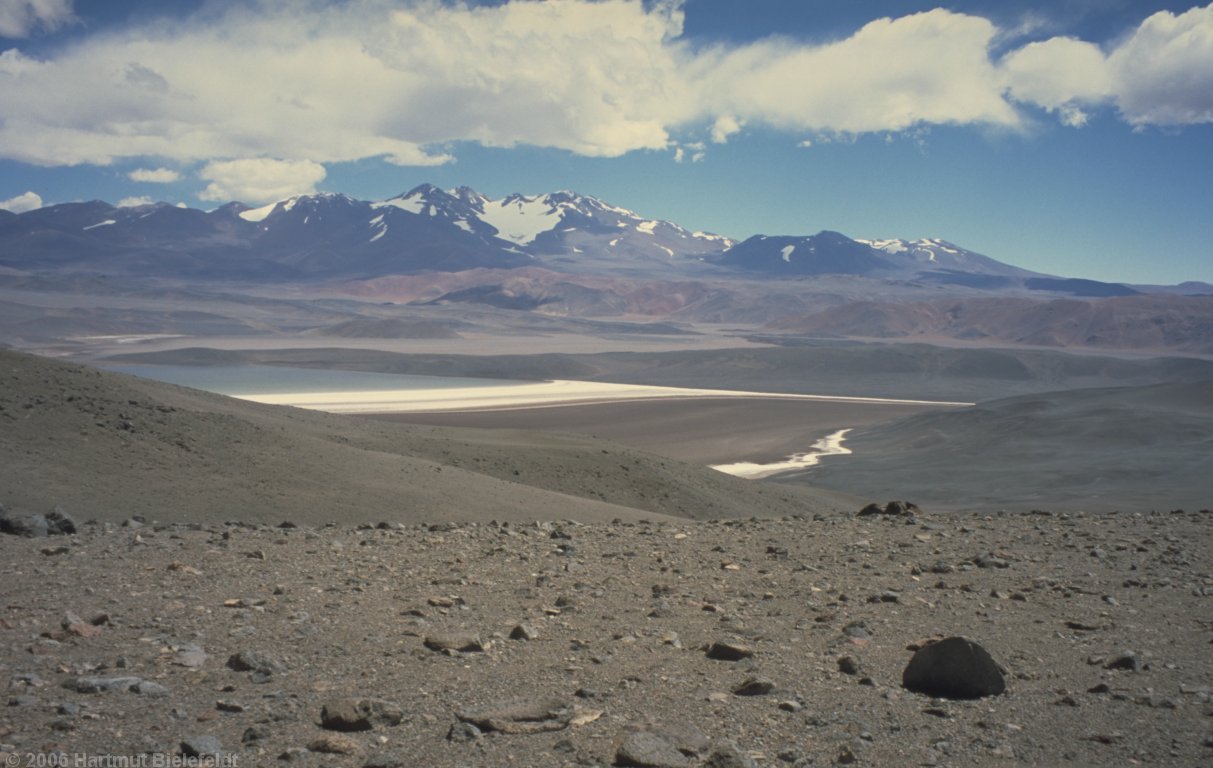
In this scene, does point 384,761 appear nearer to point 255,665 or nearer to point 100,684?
point 255,665

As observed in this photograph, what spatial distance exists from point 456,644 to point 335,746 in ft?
4.37

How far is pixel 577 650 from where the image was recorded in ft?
17.3

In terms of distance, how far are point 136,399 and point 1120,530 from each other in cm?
1276

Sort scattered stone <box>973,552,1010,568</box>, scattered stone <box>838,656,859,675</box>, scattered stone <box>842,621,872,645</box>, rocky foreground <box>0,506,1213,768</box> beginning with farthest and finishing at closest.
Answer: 1. scattered stone <box>973,552,1010,568</box>
2. scattered stone <box>842,621,872,645</box>
3. scattered stone <box>838,656,859,675</box>
4. rocky foreground <box>0,506,1213,768</box>

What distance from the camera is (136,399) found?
1362cm

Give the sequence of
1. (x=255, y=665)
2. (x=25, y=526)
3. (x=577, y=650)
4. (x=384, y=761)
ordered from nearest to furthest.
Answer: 1. (x=384, y=761)
2. (x=255, y=665)
3. (x=577, y=650)
4. (x=25, y=526)

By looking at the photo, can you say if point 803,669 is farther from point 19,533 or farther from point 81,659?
point 19,533

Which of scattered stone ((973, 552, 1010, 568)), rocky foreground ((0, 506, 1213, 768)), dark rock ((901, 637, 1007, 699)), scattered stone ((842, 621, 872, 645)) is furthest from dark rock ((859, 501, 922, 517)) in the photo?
dark rock ((901, 637, 1007, 699))

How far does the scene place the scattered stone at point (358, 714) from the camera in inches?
159

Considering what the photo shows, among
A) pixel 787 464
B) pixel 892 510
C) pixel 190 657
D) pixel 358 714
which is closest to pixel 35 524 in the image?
pixel 190 657

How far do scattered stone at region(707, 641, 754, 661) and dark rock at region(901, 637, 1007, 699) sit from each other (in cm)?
84

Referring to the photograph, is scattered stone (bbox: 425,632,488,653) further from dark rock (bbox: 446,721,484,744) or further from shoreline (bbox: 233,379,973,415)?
shoreline (bbox: 233,379,973,415)

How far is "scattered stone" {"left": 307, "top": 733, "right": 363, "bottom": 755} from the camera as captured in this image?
382 centimetres

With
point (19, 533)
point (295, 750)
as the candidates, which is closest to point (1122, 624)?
point (295, 750)
